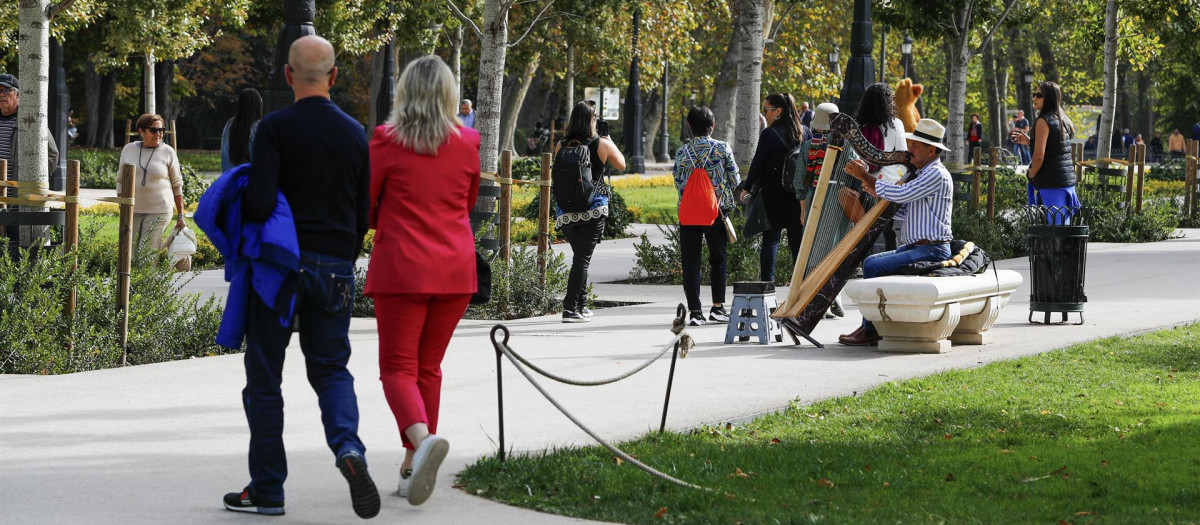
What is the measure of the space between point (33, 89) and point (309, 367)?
17.2 ft

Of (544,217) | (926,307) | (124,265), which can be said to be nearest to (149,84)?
(544,217)

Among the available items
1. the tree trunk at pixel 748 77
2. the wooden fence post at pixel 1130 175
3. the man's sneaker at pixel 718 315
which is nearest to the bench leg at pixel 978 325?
the man's sneaker at pixel 718 315

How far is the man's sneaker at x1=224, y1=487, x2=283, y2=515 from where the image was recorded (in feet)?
18.5

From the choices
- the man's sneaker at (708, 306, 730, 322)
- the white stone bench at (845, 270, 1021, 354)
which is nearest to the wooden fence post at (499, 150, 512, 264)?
the man's sneaker at (708, 306, 730, 322)

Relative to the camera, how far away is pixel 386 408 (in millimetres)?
8062

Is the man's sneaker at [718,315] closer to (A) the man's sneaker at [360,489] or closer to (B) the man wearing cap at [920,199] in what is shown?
(B) the man wearing cap at [920,199]

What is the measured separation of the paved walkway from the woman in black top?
95 cm

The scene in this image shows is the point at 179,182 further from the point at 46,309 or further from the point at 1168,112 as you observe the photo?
the point at 1168,112

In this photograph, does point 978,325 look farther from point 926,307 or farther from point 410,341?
point 410,341

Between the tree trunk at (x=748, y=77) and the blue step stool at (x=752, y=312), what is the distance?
5953 millimetres

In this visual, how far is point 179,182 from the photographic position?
44.5 ft

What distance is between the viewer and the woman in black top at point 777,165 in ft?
39.0

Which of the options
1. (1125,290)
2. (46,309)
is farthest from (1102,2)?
(46,309)

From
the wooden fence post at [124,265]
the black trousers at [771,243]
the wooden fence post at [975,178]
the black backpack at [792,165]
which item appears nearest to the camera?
the wooden fence post at [124,265]
